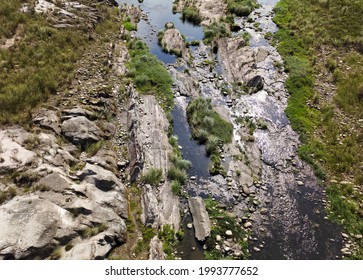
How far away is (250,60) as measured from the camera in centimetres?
3434

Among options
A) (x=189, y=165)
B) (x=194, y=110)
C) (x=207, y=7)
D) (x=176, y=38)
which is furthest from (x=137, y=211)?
(x=207, y=7)

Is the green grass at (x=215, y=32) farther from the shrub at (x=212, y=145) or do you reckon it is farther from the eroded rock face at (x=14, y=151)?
the eroded rock face at (x=14, y=151)

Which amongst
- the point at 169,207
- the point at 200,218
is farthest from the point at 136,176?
the point at 200,218

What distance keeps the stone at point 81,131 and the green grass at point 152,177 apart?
5004 millimetres

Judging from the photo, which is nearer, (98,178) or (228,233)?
(228,233)

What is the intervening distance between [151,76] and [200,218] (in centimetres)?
1758

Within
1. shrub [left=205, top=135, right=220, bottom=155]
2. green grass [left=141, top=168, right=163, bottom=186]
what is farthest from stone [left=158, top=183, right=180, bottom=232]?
shrub [left=205, top=135, right=220, bottom=155]

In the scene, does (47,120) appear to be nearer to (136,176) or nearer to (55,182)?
(55,182)

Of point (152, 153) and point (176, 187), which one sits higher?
point (152, 153)

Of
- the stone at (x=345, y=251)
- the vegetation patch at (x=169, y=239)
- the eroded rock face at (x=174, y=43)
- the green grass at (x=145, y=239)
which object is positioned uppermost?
the eroded rock face at (x=174, y=43)

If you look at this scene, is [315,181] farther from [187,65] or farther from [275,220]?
[187,65]

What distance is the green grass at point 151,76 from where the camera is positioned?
96.1ft

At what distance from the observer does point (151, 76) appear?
31297 mm

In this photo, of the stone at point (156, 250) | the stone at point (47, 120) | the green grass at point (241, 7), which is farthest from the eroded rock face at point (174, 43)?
the stone at point (156, 250)
